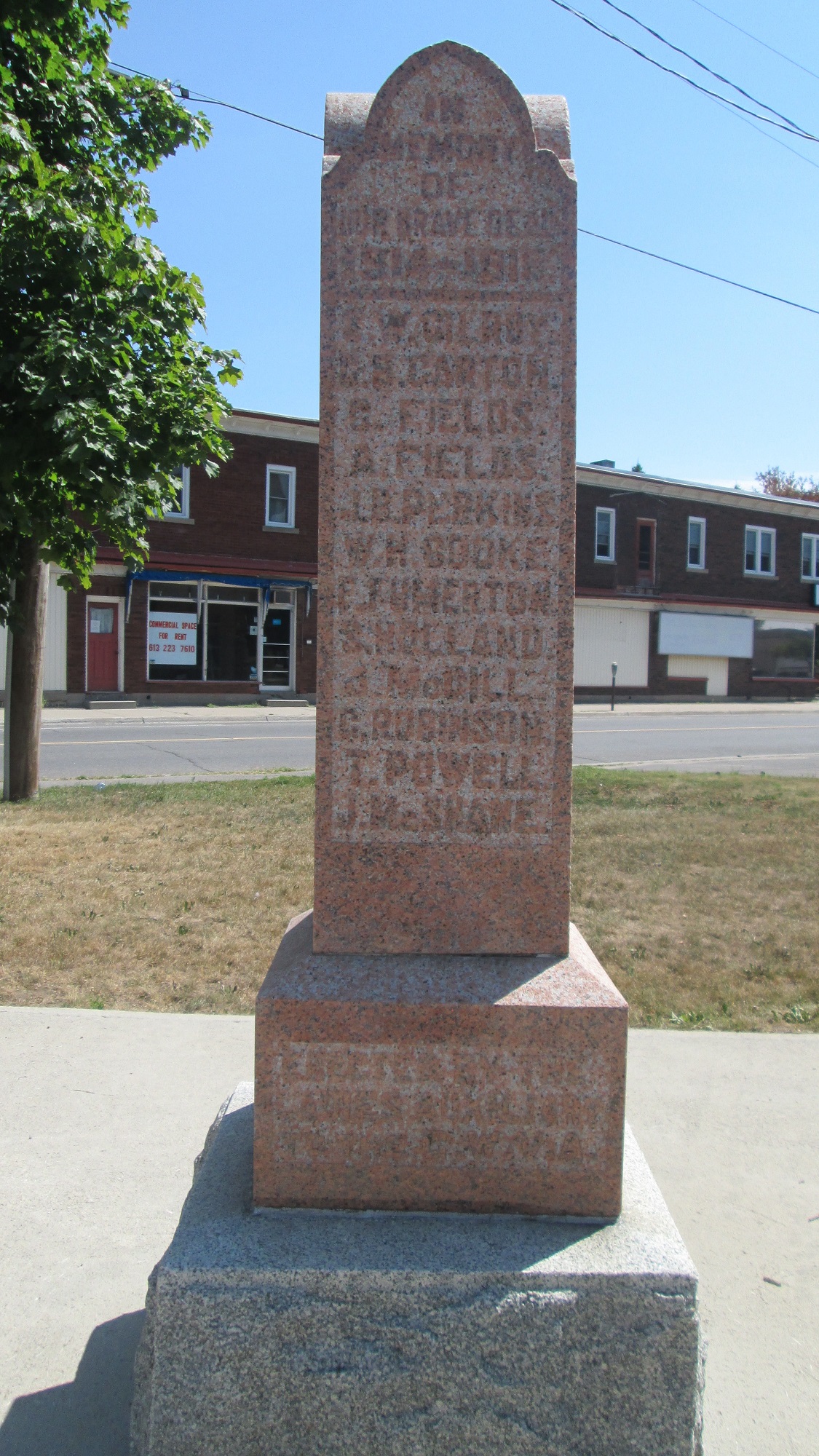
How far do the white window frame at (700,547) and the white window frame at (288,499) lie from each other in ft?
45.7

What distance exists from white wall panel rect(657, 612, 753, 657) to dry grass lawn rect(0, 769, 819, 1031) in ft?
73.0

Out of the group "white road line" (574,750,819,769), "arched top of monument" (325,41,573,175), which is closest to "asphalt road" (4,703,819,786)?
"white road line" (574,750,819,769)

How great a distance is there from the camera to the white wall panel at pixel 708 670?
3212 cm

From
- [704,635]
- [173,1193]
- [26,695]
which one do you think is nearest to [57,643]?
[26,695]

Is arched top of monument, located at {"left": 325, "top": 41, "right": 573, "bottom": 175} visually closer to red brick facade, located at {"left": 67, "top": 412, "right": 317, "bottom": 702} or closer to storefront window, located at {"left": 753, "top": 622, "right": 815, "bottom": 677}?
red brick facade, located at {"left": 67, "top": 412, "right": 317, "bottom": 702}

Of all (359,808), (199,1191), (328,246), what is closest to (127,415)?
(328,246)

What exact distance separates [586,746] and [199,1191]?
14639mm

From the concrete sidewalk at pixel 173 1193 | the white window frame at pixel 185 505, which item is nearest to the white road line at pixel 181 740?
the white window frame at pixel 185 505

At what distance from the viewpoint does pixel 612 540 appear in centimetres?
3080

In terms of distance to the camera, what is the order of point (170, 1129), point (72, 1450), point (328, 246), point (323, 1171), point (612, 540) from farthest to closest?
point (612, 540) < point (170, 1129) < point (328, 246) < point (323, 1171) < point (72, 1450)

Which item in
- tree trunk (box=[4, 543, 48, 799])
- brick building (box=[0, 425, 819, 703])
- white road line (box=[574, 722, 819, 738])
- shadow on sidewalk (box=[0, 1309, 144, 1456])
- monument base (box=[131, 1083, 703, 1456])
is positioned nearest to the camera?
monument base (box=[131, 1083, 703, 1456])

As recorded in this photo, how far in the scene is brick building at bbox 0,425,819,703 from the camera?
74.5ft

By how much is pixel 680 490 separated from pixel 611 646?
5.53 m

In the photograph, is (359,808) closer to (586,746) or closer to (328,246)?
(328,246)
